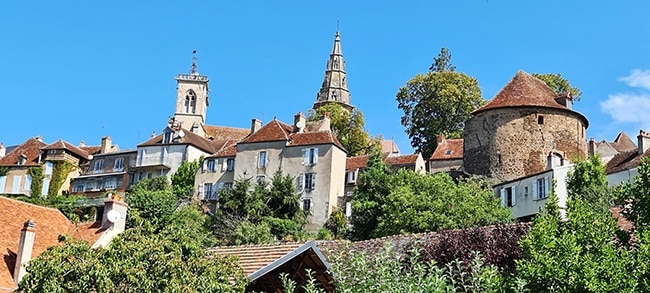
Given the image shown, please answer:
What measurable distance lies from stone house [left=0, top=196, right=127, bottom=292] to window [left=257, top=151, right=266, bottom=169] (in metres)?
31.7

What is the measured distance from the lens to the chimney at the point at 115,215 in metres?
22.9

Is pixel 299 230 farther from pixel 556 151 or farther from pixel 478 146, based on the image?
pixel 556 151

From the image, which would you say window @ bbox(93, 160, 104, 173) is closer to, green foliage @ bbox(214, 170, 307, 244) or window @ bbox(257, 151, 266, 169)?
window @ bbox(257, 151, 266, 169)

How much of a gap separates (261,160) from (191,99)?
51877 millimetres

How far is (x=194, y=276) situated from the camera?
1352cm

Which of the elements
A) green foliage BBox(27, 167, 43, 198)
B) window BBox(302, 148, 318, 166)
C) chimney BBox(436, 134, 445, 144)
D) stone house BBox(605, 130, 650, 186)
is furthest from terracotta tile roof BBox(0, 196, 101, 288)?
green foliage BBox(27, 167, 43, 198)

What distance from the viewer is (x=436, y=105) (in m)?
64.4

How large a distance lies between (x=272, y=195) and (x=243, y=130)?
33300 mm

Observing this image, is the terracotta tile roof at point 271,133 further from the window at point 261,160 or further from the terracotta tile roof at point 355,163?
the terracotta tile roof at point 355,163

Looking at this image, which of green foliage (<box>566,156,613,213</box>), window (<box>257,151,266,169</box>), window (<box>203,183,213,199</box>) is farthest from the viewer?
window (<box>203,183,213,199</box>)

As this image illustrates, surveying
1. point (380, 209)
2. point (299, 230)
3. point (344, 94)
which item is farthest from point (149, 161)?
point (344, 94)

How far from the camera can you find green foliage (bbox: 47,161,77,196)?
219ft

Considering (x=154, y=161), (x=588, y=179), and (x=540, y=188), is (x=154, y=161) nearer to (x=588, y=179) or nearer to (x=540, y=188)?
(x=540, y=188)

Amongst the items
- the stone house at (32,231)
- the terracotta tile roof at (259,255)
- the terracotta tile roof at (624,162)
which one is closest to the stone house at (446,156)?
the terracotta tile roof at (624,162)
